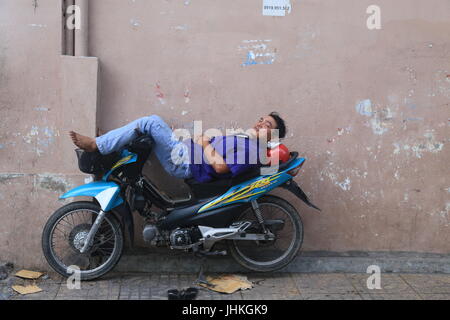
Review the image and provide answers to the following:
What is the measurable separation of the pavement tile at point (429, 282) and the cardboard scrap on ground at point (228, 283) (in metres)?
1.48

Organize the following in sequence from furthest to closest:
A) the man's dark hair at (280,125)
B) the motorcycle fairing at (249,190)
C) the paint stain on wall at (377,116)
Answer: the paint stain on wall at (377,116) < the man's dark hair at (280,125) < the motorcycle fairing at (249,190)

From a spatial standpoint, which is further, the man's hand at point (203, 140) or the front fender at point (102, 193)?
the man's hand at point (203, 140)

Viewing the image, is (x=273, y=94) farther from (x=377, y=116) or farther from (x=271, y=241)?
(x=271, y=241)

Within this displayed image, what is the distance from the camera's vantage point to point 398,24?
545 centimetres

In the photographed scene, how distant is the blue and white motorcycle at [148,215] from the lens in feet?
16.0

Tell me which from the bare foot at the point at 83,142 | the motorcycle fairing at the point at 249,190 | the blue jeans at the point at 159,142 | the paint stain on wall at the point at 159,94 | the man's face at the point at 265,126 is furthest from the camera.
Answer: the paint stain on wall at the point at 159,94

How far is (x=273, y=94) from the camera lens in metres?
5.40

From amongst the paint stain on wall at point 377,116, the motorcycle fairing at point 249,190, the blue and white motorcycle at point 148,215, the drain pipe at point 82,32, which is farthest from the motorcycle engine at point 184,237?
the paint stain on wall at point 377,116

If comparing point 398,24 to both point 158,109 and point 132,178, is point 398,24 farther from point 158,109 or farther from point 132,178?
point 132,178

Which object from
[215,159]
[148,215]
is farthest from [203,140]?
[148,215]

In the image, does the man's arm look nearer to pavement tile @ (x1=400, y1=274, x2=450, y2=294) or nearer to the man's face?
the man's face

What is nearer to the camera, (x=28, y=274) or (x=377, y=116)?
(x=28, y=274)

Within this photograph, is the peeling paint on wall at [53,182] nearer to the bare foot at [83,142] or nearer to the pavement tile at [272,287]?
the bare foot at [83,142]

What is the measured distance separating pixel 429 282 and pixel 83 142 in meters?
3.28
